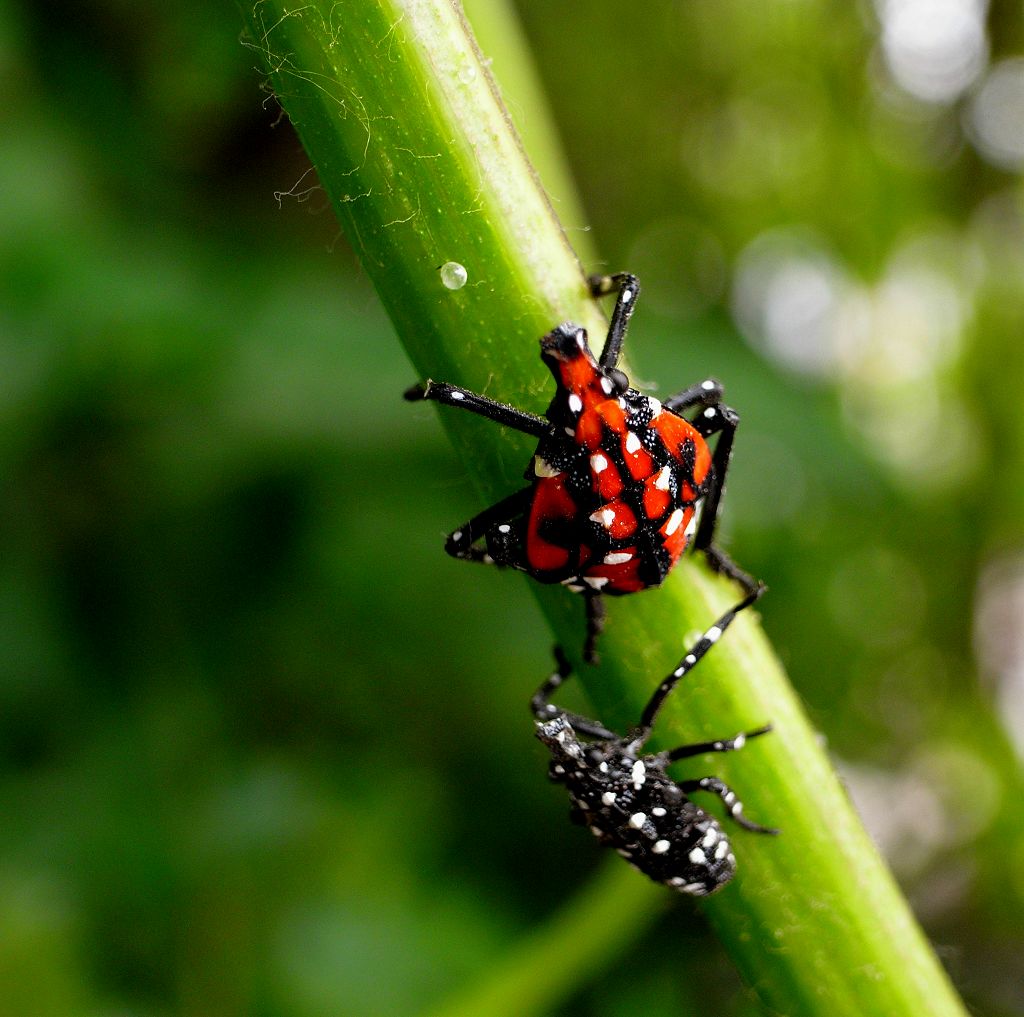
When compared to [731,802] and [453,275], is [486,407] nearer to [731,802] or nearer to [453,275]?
[453,275]

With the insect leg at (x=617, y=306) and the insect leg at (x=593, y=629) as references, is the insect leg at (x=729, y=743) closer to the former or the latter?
the insect leg at (x=593, y=629)

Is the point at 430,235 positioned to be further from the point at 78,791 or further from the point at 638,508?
the point at 78,791

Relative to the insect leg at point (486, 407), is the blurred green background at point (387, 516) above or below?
above

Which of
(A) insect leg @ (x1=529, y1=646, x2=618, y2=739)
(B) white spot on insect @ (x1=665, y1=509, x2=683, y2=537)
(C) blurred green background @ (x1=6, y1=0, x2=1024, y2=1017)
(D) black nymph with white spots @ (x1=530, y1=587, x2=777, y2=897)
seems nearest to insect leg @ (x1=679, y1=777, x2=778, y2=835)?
(D) black nymph with white spots @ (x1=530, y1=587, x2=777, y2=897)

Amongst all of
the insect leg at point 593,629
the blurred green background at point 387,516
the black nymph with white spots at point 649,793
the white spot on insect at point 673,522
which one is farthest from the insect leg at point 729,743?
the blurred green background at point 387,516

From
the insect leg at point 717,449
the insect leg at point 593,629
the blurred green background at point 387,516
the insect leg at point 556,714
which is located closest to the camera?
the insect leg at point 593,629

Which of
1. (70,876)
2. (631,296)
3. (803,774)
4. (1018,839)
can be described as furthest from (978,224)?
(70,876)
